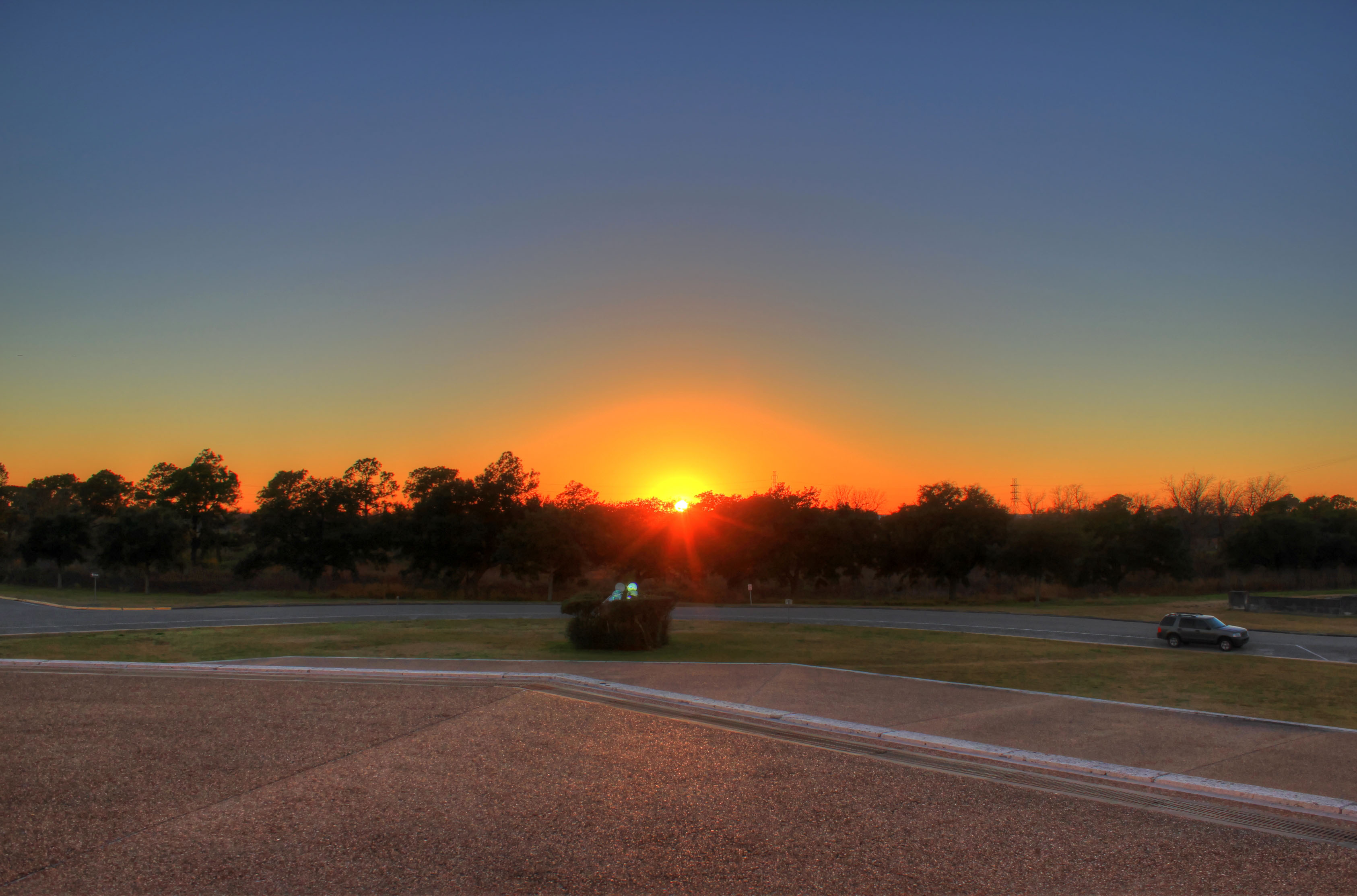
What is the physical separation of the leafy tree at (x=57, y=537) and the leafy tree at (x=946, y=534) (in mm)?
53094

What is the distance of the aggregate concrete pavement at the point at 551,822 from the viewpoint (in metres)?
4.82

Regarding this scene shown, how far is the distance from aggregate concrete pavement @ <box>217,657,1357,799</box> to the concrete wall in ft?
97.1

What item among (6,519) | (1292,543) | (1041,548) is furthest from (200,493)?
(1292,543)

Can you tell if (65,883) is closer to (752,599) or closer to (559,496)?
(752,599)

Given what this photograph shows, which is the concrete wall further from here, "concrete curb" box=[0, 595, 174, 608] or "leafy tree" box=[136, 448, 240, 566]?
"leafy tree" box=[136, 448, 240, 566]

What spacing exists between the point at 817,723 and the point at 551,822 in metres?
3.62

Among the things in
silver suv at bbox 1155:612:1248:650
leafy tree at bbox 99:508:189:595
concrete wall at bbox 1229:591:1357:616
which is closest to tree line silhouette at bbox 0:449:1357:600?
leafy tree at bbox 99:508:189:595

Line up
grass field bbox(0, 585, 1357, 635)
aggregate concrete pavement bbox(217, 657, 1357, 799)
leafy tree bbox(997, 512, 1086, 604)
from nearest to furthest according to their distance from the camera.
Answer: aggregate concrete pavement bbox(217, 657, 1357, 799), grass field bbox(0, 585, 1357, 635), leafy tree bbox(997, 512, 1086, 604)

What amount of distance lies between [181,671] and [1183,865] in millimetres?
13034

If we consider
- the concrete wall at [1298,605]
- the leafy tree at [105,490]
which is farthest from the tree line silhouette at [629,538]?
the leafy tree at [105,490]

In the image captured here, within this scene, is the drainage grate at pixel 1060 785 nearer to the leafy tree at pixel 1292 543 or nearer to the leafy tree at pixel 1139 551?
the leafy tree at pixel 1139 551

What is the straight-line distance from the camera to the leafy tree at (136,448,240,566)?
73.6 m

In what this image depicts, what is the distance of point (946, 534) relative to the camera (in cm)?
4931

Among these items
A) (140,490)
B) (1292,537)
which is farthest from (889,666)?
(140,490)
